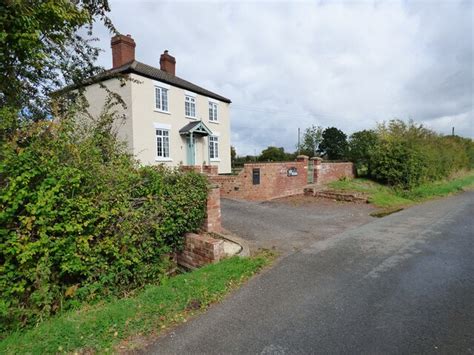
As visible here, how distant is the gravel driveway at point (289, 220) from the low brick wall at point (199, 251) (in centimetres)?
137

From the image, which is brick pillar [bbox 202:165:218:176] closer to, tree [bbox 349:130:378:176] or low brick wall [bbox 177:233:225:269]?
low brick wall [bbox 177:233:225:269]

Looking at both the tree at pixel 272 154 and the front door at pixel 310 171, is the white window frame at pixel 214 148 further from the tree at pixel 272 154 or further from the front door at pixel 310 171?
the tree at pixel 272 154

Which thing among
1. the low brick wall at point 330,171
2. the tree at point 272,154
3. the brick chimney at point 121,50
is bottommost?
the low brick wall at point 330,171

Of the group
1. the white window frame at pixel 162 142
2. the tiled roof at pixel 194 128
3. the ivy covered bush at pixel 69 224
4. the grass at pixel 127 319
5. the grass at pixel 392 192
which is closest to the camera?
the grass at pixel 127 319

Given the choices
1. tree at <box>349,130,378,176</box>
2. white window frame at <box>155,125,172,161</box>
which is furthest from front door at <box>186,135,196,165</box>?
tree at <box>349,130,378,176</box>

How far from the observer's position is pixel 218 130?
2361cm

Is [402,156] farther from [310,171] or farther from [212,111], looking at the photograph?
[212,111]

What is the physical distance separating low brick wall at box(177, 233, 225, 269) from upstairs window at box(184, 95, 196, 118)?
53.2 feet

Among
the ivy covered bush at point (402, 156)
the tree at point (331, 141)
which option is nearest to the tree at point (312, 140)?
the tree at point (331, 141)

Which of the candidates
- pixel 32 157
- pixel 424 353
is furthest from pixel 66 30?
pixel 424 353

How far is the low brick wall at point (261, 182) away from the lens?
12414 mm

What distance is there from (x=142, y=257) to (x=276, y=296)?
2.22m

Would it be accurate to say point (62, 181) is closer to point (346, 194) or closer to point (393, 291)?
point (393, 291)

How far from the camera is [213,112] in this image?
23.3m
